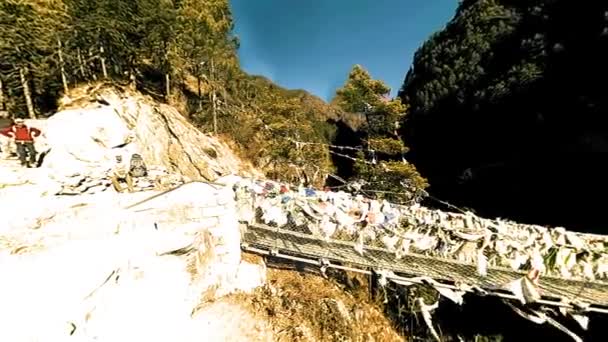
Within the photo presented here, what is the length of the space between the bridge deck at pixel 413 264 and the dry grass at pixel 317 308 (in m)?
0.49

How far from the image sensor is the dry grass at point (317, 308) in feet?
21.0

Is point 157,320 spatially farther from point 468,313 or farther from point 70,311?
point 468,313

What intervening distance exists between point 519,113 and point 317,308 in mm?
18996

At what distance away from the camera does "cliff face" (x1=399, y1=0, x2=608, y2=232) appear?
18.2 m

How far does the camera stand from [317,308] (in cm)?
685

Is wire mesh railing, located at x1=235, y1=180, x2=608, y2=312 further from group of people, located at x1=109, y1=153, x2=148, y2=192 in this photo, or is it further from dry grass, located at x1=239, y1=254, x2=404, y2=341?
group of people, located at x1=109, y1=153, x2=148, y2=192

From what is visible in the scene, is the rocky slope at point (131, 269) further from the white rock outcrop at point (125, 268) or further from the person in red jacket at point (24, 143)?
the person in red jacket at point (24, 143)

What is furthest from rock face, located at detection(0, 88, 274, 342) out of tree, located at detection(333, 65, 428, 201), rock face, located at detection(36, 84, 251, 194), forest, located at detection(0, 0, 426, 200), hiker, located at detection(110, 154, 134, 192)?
tree, located at detection(333, 65, 428, 201)

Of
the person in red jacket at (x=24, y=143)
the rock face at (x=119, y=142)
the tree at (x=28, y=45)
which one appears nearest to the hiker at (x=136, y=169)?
the rock face at (x=119, y=142)

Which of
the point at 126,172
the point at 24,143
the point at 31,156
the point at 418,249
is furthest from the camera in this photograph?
the point at 31,156

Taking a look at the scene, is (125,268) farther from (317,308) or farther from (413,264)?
(413,264)

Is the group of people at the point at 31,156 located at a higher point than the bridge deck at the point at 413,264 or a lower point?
higher

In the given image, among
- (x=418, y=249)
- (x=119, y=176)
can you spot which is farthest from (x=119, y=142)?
(x=418, y=249)

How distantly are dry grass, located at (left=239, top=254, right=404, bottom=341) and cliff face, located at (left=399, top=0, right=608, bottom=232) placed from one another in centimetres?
1340
